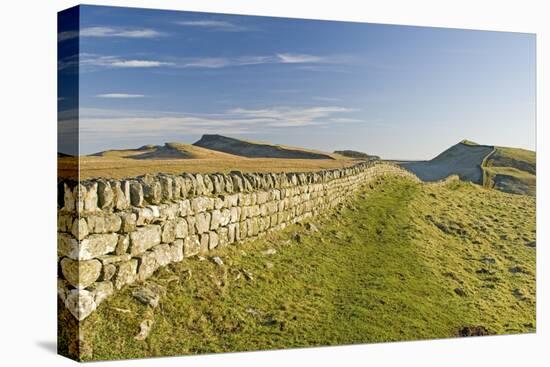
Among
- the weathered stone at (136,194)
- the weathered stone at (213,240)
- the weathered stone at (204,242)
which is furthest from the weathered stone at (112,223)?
the weathered stone at (213,240)

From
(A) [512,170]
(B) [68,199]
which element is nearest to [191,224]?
(B) [68,199]

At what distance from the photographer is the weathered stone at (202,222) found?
461 inches

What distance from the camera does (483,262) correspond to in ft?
46.0

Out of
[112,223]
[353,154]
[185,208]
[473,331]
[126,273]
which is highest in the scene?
[353,154]

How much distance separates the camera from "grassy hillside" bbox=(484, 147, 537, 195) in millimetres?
14180

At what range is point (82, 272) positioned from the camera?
10.3 m

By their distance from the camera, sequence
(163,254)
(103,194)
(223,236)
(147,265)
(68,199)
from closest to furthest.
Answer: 1. (103,194)
2. (68,199)
3. (147,265)
4. (163,254)
5. (223,236)

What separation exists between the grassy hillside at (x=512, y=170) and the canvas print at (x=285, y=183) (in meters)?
0.03

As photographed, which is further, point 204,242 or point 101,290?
point 204,242

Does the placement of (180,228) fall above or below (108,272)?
above

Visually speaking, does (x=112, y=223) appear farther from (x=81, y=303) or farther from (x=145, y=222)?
(x=81, y=303)

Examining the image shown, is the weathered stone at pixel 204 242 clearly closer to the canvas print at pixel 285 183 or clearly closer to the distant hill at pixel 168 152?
the canvas print at pixel 285 183

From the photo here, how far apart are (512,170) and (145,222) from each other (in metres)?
6.63

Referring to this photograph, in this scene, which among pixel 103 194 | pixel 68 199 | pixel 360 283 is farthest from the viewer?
pixel 360 283
